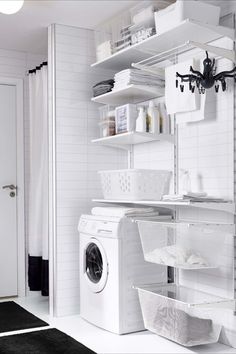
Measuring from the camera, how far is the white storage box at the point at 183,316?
3188 mm


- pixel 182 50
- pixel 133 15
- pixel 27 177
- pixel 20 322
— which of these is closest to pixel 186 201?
pixel 182 50

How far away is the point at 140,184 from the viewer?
12.1ft

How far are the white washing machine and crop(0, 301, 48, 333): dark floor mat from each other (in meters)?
0.44

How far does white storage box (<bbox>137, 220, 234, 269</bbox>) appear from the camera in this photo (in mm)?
3084

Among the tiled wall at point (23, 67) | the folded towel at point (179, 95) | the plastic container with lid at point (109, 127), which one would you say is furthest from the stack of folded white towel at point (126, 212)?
the tiled wall at point (23, 67)

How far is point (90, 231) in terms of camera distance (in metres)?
3.83

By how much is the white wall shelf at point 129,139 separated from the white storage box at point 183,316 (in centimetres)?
111

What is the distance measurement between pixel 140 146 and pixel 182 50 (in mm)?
933

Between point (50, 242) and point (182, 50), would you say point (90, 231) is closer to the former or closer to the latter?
→ point (50, 242)

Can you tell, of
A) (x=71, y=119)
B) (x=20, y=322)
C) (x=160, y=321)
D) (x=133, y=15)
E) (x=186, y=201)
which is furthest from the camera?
(x=71, y=119)

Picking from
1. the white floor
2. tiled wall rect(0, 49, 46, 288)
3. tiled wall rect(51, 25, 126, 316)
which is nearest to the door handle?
tiled wall rect(0, 49, 46, 288)

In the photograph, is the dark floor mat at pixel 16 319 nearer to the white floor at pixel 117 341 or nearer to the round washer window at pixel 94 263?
the white floor at pixel 117 341

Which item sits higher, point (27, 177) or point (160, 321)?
point (27, 177)

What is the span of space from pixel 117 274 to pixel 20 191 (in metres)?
1.77
